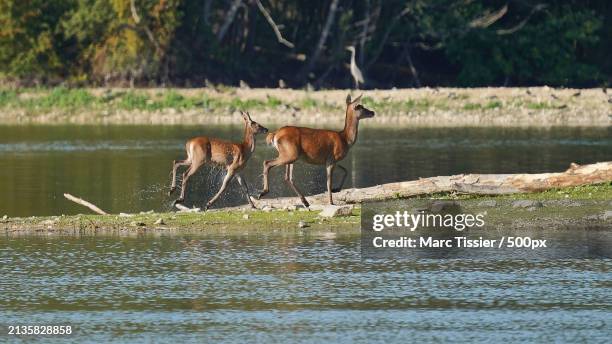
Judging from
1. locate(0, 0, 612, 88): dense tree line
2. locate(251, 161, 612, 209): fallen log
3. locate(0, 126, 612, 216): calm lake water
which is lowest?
locate(0, 126, 612, 216): calm lake water

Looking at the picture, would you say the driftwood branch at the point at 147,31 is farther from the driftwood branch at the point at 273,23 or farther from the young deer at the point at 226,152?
the young deer at the point at 226,152

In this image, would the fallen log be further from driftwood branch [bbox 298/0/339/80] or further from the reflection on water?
driftwood branch [bbox 298/0/339/80]

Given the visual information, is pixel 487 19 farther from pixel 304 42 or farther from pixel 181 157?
pixel 181 157

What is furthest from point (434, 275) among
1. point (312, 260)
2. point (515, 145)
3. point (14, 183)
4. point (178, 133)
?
point (178, 133)

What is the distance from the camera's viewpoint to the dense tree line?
6081 cm

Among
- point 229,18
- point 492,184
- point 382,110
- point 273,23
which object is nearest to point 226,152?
point 492,184

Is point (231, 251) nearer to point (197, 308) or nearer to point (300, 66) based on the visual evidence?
point (197, 308)

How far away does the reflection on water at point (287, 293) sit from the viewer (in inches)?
608

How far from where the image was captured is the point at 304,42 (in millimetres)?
65750

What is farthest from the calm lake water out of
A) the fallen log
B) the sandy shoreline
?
the fallen log

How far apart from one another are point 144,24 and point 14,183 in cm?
2810

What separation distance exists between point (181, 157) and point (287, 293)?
75.1 feet

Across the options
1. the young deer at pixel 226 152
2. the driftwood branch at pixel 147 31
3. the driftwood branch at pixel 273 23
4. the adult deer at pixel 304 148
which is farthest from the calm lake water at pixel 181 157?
the driftwood branch at pixel 273 23

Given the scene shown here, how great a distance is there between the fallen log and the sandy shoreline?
87.3 feet
